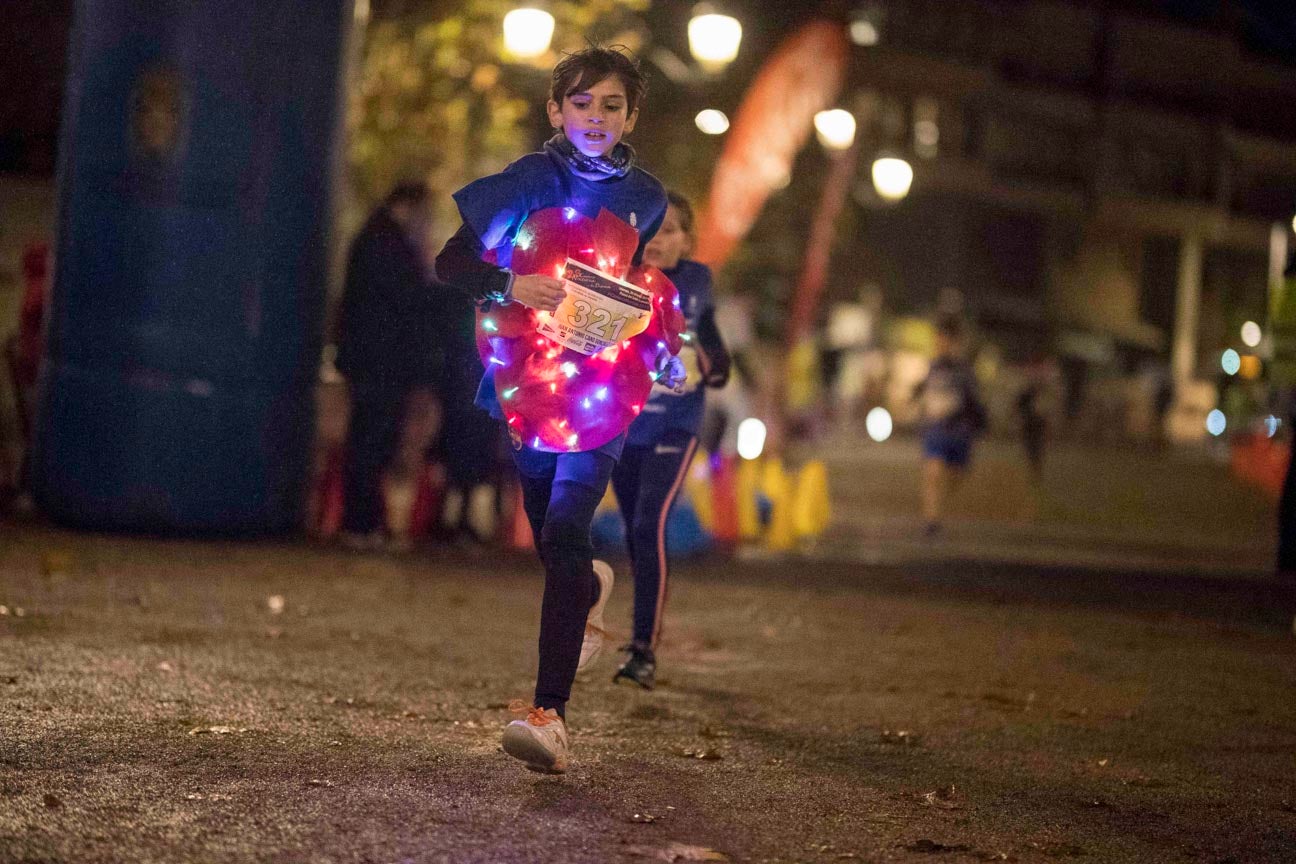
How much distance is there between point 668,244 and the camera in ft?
21.3

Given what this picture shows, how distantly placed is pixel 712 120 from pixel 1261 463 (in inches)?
459

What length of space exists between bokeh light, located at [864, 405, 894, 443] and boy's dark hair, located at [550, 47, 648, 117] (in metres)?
32.2

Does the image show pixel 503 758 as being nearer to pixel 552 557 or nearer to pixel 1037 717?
pixel 552 557

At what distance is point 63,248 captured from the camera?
10.1 metres

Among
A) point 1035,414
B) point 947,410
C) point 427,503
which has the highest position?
point 1035,414

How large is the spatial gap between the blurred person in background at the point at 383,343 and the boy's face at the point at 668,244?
3798 millimetres

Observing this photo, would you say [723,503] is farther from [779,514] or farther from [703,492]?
[779,514]

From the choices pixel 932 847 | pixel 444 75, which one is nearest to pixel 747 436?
pixel 444 75

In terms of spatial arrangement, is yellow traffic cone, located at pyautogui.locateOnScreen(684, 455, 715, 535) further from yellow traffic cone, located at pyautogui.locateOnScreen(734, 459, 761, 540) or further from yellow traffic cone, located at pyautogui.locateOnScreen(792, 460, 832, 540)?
yellow traffic cone, located at pyautogui.locateOnScreen(792, 460, 832, 540)

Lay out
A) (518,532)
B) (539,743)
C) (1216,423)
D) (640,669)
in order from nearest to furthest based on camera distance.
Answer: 1. (539,743)
2. (640,669)
3. (518,532)
4. (1216,423)

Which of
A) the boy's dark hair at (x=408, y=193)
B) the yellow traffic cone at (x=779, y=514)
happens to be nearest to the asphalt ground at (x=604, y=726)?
the boy's dark hair at (x=408, y=193)

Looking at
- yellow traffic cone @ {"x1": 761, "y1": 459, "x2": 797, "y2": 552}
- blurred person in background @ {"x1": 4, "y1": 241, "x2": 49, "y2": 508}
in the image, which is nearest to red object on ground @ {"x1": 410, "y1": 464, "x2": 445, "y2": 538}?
blurred person in background @ {"x1": 4, "y1": 241, "x2": 49, "y2": 508}

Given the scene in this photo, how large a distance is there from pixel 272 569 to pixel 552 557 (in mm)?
4741

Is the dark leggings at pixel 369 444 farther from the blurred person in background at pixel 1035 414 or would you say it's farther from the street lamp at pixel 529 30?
the blurred person in background at pixel 1035 414
